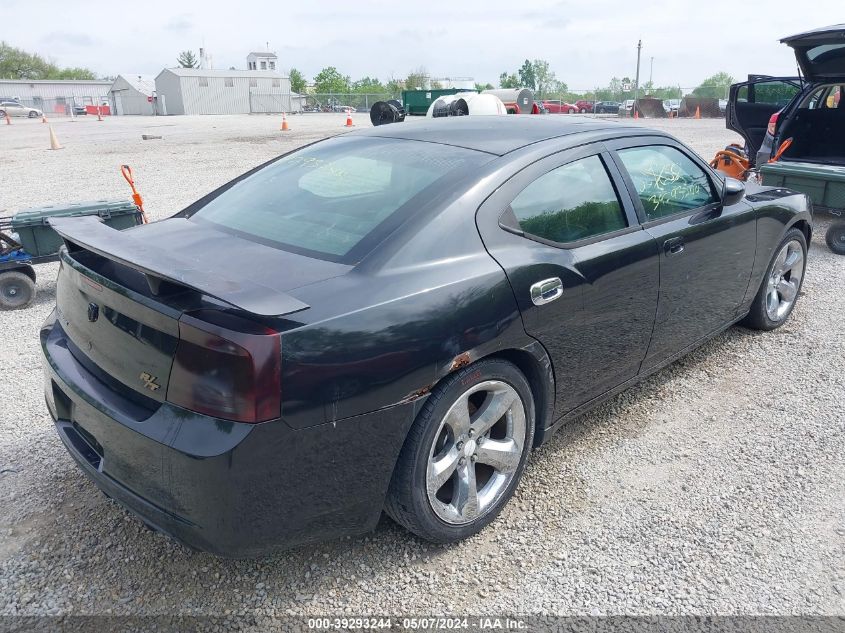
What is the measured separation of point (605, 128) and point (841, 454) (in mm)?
1985

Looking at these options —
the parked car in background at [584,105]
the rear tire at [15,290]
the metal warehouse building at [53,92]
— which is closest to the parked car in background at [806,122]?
the rear tire at [15,290]

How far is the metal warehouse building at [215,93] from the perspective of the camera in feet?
198

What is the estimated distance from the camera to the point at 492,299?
8.21ft

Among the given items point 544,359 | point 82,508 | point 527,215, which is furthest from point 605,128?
point 82,508

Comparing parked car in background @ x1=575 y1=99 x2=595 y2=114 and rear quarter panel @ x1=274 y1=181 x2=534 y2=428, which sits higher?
parked car in background @ x1=575 y1=99 x2=595 y2=114

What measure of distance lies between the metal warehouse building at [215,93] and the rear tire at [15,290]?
57.5 m

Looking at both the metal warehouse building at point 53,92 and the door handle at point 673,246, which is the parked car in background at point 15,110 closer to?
the metal warehouse building at point 53,92

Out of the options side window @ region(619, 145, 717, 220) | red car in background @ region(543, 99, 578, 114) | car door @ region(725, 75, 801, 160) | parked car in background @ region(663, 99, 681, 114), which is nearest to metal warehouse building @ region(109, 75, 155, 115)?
red car in background @ region(543, 99, 578, 114)

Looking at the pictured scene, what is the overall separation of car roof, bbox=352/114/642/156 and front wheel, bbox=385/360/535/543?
1.05m

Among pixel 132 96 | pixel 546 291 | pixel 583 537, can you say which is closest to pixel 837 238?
pixel 546 291

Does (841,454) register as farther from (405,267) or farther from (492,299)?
(405,267)

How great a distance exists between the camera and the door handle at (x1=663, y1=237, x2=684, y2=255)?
333cm

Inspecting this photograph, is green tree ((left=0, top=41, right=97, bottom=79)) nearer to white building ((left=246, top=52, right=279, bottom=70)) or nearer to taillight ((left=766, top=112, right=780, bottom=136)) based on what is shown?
white building ((left=246, top=52, right=279, bottom=70))

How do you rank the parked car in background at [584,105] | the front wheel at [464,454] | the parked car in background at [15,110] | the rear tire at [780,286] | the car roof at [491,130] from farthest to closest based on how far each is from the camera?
the parked car in background at [584,105], the parked car in background at [15,110], the rear tire at [780,286], the car roof at [491,130], the front wheel at [464,454]
